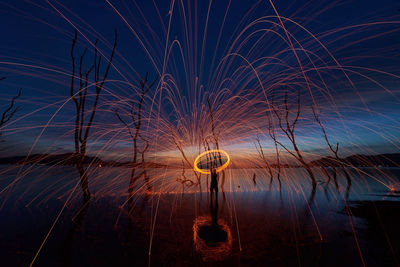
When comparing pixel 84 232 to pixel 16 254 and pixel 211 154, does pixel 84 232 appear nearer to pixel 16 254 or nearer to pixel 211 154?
pixel 16 254

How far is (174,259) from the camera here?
469 centimetres

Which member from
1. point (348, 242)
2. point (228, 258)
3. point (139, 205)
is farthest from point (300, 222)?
point (139, 205)

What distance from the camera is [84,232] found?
6.40 meters

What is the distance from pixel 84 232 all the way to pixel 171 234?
9.97ft

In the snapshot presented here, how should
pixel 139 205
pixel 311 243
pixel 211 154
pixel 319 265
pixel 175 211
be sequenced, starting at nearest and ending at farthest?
pixel 319 265, pixel 311 243, pixel 175 211, pixel 139 205, pixel 211 154

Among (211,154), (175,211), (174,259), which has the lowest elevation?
(174,259)

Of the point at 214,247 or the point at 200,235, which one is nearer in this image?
the point at 214,247

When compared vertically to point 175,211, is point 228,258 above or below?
below

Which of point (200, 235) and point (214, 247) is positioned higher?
point (200, 235)

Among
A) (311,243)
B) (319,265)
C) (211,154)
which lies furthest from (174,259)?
(211,154)

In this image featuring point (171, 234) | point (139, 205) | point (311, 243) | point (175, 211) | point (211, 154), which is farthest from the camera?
point (211, 154)

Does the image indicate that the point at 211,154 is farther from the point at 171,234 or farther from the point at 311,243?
the point at 311,243

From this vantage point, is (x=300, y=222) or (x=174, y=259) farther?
(x=300, y=222)

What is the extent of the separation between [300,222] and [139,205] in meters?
8.16
